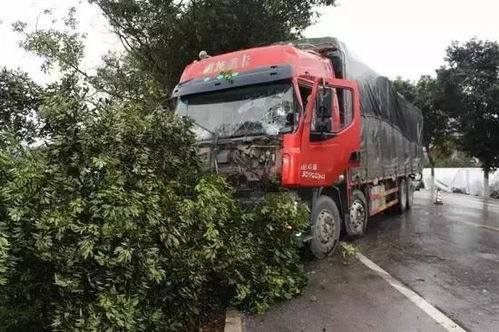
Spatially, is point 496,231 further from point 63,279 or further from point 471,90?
point 471,90

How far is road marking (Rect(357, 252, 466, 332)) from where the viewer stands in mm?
4582

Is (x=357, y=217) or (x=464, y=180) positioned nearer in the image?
(x=357, y=217)

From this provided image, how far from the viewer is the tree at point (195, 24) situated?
45.0ft

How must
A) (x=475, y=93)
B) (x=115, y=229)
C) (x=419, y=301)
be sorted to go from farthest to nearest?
(x=475, y=93) < (x=419, y=301) < (x=115, y=229)

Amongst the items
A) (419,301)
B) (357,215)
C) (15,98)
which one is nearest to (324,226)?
(357,215)

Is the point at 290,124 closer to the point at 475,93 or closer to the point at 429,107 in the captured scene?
the point at 475,93

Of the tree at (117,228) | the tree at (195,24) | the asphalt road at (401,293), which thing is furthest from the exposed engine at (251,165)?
the tree at (195,24)

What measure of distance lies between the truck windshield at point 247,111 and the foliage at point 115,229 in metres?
1.57

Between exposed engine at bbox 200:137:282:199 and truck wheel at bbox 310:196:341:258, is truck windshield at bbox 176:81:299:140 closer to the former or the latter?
exposed engine at bbox 200:137:282:199

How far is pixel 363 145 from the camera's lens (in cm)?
888

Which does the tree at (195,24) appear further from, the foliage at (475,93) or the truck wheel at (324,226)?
the foliage at (475,93)

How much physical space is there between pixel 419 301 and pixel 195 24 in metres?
10.4

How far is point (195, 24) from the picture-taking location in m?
13.6

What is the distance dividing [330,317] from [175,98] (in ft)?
14.1
